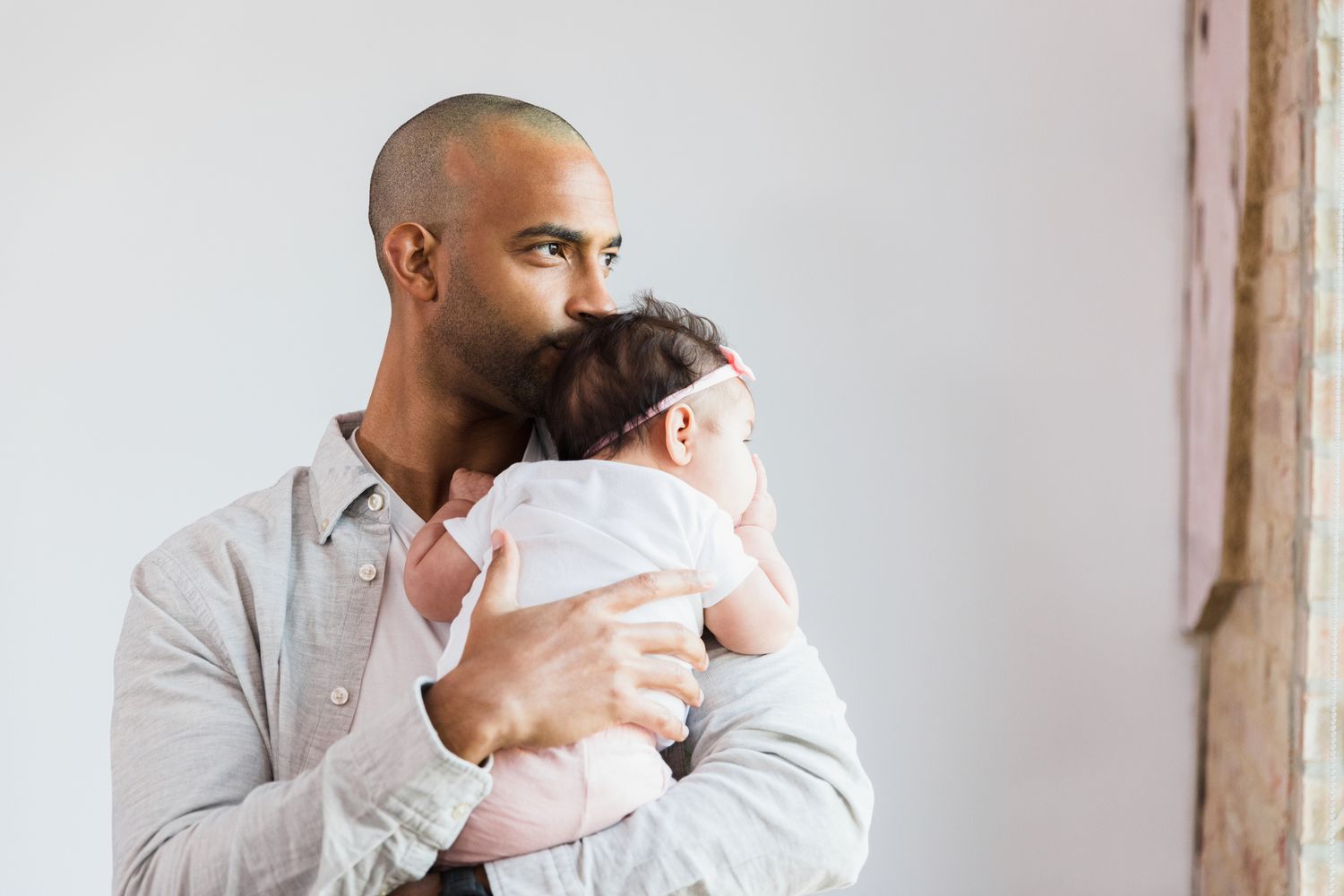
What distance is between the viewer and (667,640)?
4.26 ft

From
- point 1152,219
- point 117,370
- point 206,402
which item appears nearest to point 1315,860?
point 1152,219

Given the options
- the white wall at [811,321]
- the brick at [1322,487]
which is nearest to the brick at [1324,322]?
the brick at [1322,487]

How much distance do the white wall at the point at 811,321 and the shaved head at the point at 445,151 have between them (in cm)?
64

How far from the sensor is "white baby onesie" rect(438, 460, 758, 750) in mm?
1348

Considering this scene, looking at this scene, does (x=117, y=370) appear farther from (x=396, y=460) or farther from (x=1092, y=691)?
(x=1092, y=691)

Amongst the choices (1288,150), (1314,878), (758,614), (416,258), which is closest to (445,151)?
(416,258)

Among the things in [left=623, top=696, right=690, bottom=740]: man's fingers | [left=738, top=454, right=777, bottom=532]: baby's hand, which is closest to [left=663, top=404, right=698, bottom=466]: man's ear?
[left=738, top=454, right=777, bottom=532]: baby's hand

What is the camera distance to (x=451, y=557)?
1.46 metres

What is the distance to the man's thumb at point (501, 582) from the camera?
1282 millimetres

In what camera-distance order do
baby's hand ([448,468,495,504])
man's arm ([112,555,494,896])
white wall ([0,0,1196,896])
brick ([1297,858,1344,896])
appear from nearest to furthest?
man's arm ([112,555,494,896]), baby's hand ([448,468,495,504]), brick ([1297,858,1344,896]), white wall ([0,0,1196,896])

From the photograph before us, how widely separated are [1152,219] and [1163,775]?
1.08 metres

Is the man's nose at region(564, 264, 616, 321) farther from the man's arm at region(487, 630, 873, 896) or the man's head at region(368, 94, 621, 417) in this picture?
the man's arm at region(487, 630, 873, 896)

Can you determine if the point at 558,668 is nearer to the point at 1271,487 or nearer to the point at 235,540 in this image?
the point at 235,540

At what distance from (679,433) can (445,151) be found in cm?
58
